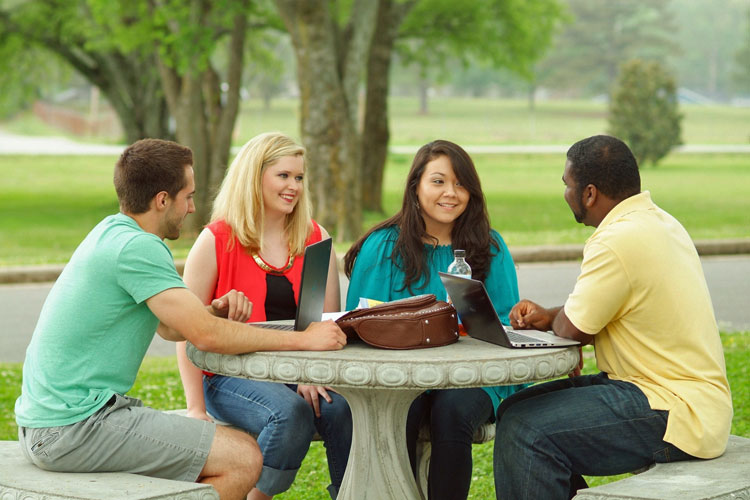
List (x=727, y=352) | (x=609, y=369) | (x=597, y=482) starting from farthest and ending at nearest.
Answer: (x=727, y=352) < (x=597, y=482) < (x=609, y=369)

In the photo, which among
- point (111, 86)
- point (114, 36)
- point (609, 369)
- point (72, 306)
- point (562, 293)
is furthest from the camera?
point (111, 86)

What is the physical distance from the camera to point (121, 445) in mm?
3471

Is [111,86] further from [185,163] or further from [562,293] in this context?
[185,163]

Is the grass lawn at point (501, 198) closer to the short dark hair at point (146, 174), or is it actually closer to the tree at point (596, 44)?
the short dark hair at point (146, 174)

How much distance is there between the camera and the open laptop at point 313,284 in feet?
12.2

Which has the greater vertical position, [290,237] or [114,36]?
[114,36]

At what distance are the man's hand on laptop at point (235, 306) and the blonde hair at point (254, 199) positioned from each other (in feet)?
1.80

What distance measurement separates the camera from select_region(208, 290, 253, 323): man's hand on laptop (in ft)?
13.1

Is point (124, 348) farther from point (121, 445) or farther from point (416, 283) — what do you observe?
point (416, 283)

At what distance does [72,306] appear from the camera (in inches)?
138

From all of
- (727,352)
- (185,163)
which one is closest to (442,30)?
(727,352)

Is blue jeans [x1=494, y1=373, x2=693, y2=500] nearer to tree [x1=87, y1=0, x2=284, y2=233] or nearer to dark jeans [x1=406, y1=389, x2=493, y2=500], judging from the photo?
dark jeans [x1=406, y1=389, x2=493, y2=500]

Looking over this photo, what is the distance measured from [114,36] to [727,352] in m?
15.7

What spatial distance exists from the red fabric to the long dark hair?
51cm
